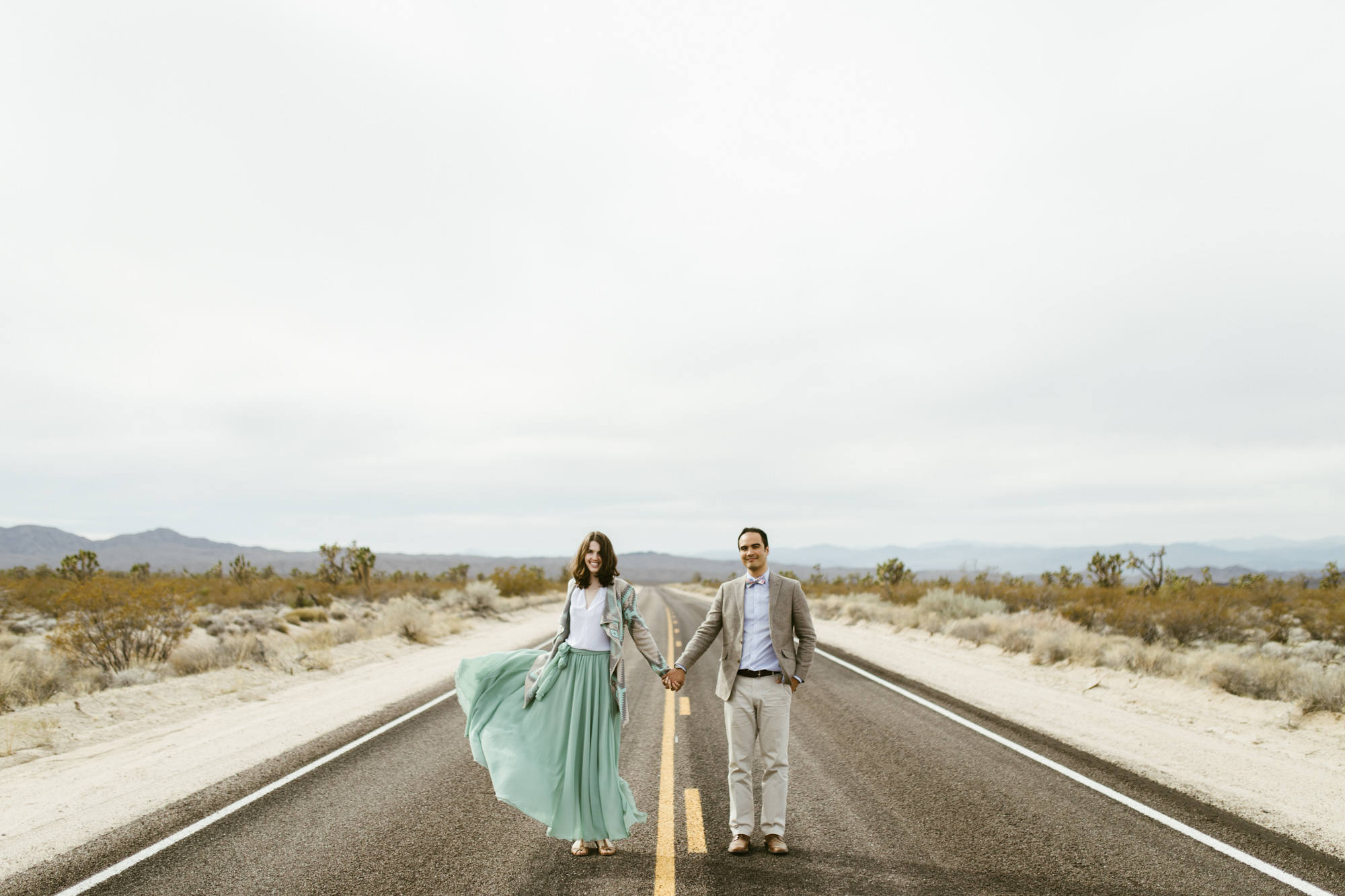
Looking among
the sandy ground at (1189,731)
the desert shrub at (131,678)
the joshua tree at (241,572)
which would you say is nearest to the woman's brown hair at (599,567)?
the sandy ground at (1189,731)

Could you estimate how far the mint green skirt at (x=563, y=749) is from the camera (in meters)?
4.81

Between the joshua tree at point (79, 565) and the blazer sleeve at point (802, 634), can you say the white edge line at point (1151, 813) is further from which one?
the joshua tree at point (79, 565)

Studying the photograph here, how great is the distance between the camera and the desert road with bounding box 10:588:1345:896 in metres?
4.39

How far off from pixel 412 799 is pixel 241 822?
1378 mm

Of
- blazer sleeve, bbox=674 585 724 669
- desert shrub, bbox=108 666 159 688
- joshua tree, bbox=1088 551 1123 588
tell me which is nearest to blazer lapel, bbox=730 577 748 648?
blazer sleeve, bbox=674 585 724 669

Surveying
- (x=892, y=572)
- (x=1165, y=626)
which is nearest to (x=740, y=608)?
(x=1165, y=626)

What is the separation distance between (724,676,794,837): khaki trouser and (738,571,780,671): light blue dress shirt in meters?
0.12

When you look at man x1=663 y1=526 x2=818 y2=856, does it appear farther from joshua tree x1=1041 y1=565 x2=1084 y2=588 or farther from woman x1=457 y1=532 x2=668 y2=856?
joshua tree x1=1041 y1=565 x2=1084 y2=588

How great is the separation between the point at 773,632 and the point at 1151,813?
380 cm

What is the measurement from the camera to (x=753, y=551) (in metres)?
5.23

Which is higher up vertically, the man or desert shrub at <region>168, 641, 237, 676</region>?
the man

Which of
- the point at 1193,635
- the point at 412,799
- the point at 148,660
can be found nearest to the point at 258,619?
the point at 148,660

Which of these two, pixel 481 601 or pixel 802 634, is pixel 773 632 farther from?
pixel 481 601

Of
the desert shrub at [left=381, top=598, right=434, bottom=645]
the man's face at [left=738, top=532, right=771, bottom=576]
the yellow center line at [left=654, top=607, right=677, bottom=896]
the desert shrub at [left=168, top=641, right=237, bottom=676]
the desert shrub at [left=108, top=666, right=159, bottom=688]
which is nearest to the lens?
the yellow center line at [left=654, top=607, right=677, bottom=896]
